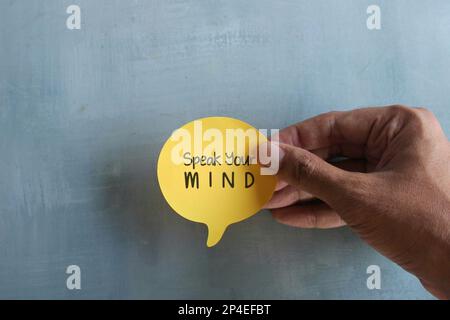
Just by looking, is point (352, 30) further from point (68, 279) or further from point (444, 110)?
point (68, 279)

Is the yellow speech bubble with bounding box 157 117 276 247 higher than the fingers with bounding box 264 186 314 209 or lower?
higher

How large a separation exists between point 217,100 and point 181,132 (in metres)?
0.13

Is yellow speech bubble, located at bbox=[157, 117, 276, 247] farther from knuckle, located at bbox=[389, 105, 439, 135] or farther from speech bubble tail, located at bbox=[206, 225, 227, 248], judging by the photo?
knuckle, located at bbox=[389, 105, 439, 135]

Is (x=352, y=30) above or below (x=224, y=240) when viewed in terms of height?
above

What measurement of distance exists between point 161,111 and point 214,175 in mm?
182

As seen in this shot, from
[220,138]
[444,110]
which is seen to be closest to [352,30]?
[444,110]

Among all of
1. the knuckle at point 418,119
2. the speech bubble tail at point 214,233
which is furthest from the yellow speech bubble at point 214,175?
the knuckle at point 418,119

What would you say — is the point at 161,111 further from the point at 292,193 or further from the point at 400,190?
the point at 400,190

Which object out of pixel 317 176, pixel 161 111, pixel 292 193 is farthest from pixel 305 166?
pixel 161 111

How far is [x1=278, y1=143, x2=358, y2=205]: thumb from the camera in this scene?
63 cm

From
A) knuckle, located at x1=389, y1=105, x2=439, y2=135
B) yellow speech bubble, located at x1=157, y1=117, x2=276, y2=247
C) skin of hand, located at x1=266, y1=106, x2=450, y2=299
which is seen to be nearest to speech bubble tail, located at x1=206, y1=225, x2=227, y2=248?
yellow speech bubble, located at x1=157, y1=117, x2=276, y2=247

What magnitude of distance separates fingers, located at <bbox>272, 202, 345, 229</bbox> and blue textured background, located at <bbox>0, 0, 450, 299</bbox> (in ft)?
0.08

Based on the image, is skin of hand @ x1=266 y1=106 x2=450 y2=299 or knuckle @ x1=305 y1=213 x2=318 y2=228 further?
knuckle @ x1=305 y1=213 x2=318 y2=228

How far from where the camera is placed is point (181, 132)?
A: 718mm
